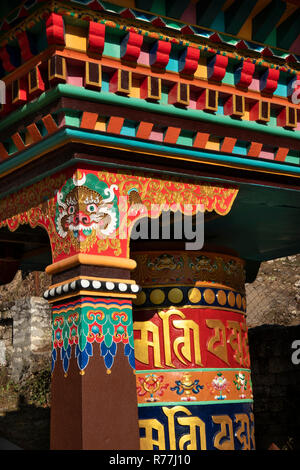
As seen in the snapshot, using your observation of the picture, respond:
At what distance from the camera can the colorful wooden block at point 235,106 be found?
573 cm

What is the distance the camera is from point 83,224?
4.96 meters

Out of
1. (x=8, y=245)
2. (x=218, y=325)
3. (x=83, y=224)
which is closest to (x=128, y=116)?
(x=83, y=224)

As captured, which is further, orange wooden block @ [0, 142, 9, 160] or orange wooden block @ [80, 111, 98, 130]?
orange wooden block @ [0, 142, 9, 160]

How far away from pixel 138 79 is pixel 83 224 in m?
1.20

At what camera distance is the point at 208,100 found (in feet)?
18.4

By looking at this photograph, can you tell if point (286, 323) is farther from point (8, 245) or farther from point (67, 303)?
point (67, 303)

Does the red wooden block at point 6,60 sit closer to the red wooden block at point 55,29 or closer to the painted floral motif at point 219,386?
the red wooden block at point 55,29

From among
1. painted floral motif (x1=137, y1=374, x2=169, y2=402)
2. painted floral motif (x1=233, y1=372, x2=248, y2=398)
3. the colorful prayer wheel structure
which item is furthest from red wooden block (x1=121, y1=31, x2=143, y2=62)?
painted floral motif (x1=233, y1=372, x2=248, y2=398)

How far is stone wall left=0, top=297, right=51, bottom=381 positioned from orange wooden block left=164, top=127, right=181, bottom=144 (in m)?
7.31

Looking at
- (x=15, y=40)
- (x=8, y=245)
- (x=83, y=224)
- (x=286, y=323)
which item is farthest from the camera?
(x=286, y=323)

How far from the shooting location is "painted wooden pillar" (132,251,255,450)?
6355mm

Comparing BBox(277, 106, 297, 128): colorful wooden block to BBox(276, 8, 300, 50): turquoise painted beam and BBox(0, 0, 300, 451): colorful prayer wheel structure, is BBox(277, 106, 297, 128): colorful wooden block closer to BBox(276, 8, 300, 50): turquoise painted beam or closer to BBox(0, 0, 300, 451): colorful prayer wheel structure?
BBox(0, 0, 300, 451): colorful prayer wheel structure

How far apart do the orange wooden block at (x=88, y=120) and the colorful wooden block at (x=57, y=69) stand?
0.89 feet

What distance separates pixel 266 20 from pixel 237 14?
32cm
